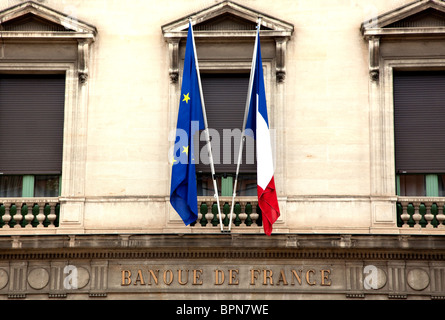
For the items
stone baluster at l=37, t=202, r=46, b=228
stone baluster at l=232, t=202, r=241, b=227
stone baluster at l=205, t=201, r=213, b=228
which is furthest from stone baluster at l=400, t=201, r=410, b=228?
stone baluster at l=37, t=202, r=46, b=228

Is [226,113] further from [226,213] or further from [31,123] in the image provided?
[31,123]

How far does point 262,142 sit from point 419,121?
3350mm

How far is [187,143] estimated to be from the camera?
1723 cm

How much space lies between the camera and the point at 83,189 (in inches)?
704

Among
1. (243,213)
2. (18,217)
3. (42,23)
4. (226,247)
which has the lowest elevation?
(226,247)

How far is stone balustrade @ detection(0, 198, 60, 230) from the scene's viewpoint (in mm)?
17703

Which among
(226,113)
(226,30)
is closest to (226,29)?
(226,30)

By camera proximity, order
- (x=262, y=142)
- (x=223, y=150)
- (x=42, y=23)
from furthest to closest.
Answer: (x=42, y=23) < (x=223, y=150) < (x=262, y=142)

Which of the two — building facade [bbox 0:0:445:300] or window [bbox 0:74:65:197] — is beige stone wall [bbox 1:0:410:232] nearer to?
building facade [bbox 0:0:445:300]

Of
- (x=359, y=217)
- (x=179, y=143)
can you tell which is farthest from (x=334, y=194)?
(x=179, y=143)

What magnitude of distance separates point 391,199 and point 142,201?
480 centimetres


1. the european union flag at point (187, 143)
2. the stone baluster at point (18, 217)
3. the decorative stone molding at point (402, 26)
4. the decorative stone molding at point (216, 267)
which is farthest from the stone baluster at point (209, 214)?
the decorative stone molding at point (402, 26)

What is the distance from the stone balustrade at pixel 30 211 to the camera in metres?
17.7

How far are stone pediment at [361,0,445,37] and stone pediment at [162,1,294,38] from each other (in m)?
1.65
